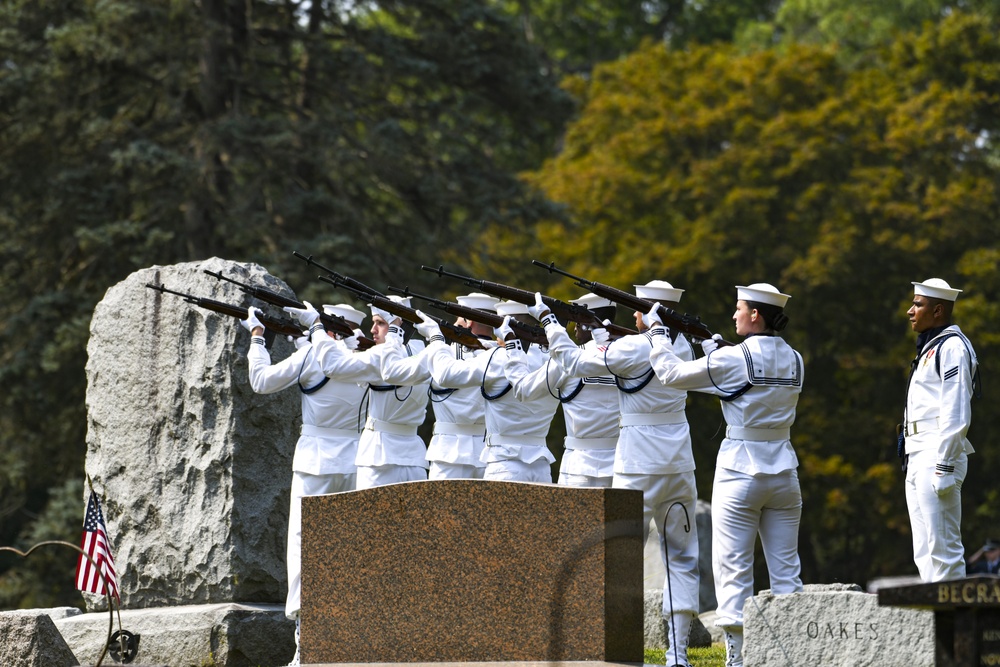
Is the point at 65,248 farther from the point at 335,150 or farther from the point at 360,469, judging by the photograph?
the point at 360,469

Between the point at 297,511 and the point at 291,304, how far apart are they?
77.2 inches

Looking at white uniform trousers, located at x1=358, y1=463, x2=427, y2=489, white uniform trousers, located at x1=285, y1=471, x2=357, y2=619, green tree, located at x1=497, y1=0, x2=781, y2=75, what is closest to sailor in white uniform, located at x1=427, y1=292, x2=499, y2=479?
white uniform trousers, located at x1=358, y1=463, x2=427, y2=489

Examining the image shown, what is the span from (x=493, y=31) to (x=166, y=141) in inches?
183

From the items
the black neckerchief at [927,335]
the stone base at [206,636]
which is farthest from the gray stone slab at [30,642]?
the black neckerchief at [927,335]

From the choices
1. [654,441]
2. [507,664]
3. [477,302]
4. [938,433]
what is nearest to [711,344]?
[654,441]

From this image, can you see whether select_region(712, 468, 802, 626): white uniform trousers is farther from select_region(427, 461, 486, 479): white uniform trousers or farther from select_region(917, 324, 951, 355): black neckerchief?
select_region(427, 461, 486, 479): white uniform trousers

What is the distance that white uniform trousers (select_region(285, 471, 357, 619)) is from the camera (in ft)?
31.8

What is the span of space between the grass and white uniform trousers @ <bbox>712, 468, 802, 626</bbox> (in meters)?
1.17

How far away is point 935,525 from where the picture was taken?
7.86 metres

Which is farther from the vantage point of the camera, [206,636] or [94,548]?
[206,636]

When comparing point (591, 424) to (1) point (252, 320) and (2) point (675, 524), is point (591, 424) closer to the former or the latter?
(2) point (675, 524)

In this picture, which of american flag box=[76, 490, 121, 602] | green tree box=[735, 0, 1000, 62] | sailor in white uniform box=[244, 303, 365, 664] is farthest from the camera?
green tree box=[735, 0, 1000, 62]

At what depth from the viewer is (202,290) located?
11383 millimetres

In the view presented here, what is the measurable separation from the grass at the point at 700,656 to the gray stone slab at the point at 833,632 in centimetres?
208
